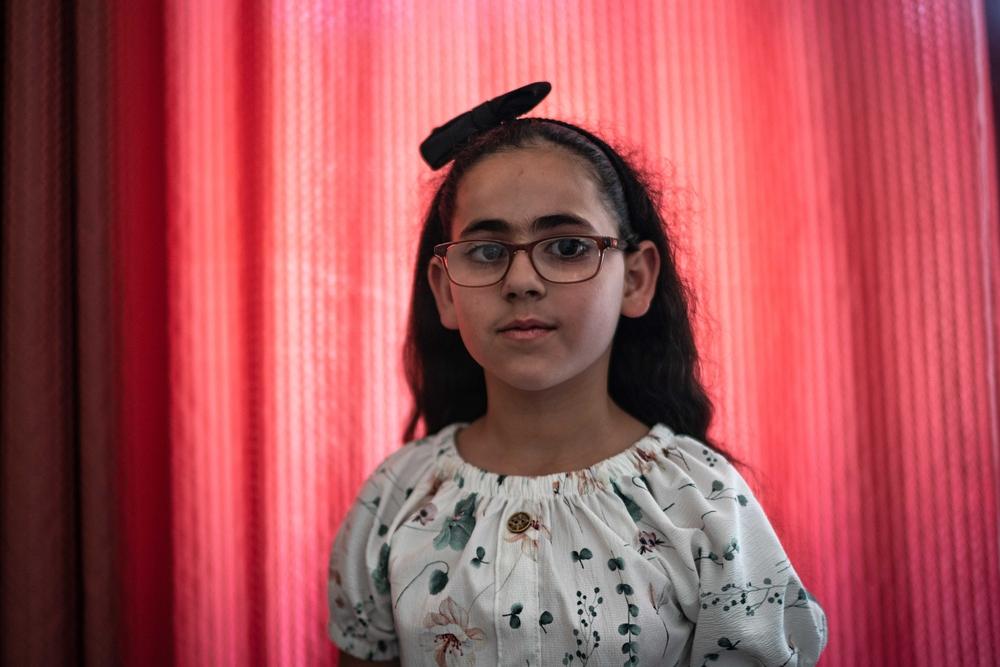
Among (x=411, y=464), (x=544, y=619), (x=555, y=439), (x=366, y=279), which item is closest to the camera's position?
(x=544, y=619)

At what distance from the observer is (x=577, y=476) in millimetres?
857

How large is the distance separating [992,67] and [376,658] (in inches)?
54.0

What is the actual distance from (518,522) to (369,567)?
0.23 m

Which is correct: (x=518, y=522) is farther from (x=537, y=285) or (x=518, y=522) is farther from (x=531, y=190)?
(x=531, y=190)

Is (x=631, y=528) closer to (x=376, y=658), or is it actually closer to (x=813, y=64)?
(x=376, y=658)

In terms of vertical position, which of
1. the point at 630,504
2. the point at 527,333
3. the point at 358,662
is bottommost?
the point at 358,662

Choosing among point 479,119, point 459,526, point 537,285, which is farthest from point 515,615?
point 479,119

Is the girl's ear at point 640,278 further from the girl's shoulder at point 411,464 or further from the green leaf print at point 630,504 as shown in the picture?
the girl's shoulder at point 411,464

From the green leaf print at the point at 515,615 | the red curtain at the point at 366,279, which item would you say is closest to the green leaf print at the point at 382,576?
the green leaf print at the point at 515,615

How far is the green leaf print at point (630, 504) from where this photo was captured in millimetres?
835

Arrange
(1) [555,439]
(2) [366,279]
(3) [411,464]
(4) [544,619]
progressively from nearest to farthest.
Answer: (4) [544,619] < (1) [555,439] < (3) [411,464] < (2) [366,279]

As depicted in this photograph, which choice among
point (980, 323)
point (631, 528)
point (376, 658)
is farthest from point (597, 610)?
point (980, 323)

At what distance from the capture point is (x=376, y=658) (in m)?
0.94

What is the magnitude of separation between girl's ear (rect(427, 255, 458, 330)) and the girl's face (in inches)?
2.2
